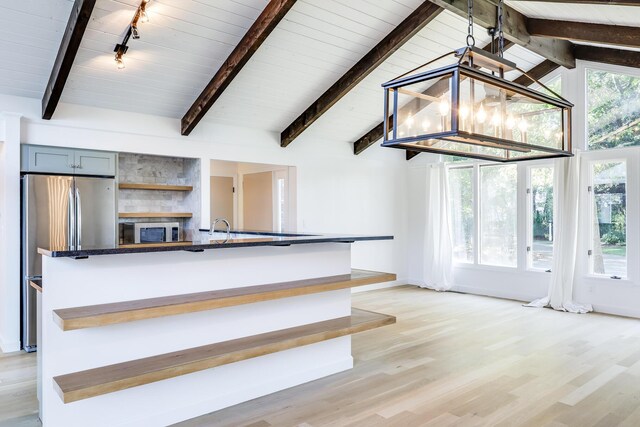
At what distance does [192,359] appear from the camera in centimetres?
290

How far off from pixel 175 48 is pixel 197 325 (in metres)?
2.86

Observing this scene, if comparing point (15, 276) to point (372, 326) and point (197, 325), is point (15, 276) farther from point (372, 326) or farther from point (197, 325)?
point (372, 326)

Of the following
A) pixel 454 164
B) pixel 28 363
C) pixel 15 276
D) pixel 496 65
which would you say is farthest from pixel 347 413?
pixel 454 164

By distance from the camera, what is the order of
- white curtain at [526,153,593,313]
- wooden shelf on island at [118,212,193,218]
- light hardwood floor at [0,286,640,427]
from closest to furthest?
light hardwood floor at [0,286,640,427]
wooden shelf on island at [118,212,193,218]
white curtain at [526,153,593,313]

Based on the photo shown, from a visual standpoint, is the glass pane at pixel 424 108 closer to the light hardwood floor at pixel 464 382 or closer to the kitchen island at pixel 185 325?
the kitchen island at pixel 185 325

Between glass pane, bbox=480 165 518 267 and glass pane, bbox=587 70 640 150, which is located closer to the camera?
glass pane, bbox=587 70 640 150

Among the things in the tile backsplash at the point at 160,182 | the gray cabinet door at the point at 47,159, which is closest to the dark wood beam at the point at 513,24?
the tile backsplash at the point at 160,182

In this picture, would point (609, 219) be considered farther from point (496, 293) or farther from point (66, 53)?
point (66, 53)

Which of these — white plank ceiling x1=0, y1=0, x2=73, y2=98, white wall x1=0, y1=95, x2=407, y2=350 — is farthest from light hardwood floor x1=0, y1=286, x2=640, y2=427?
white plank ceiling x1=0, y1=0, x2=73, y2=98

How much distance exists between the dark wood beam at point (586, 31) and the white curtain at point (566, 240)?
1813mm

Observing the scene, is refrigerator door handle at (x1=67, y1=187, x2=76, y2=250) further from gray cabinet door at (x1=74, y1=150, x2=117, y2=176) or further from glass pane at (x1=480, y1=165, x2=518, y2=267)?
glass pane at (x1=480, y1=165, x2=518, y2=267)

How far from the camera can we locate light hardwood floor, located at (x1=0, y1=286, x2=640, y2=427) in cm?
306

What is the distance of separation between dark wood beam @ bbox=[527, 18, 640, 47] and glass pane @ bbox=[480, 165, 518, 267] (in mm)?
2404

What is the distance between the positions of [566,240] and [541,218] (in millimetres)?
614
